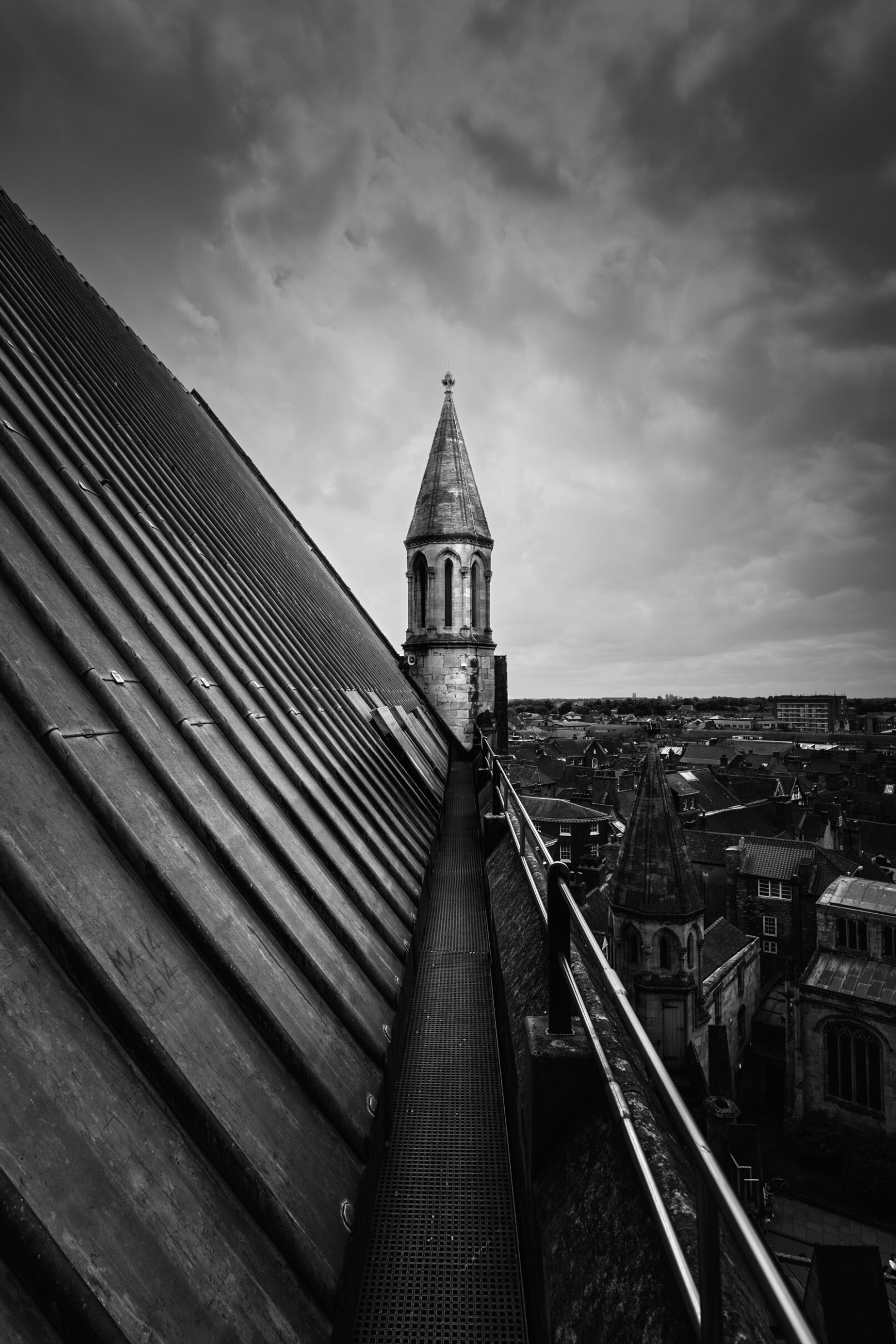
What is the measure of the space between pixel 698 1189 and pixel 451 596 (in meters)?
19.9

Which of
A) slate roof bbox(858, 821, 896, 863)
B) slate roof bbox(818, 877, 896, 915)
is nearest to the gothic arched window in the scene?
slate roof bbox(818, 877, 896, 915)

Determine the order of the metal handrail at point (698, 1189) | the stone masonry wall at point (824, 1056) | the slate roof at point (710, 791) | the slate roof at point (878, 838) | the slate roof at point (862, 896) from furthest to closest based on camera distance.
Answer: the slate roof at point (710, 791) < the slate roof at point (878, 838) < the slate roof at point (862, 896) < the stone masonry wall at point (824, 1056) < the metal handrail at point (698, 1189)

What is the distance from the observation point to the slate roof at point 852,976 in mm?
25375

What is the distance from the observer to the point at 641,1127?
7.68 feet

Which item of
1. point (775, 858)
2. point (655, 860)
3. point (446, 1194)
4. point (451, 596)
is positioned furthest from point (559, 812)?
point (446, 1194)

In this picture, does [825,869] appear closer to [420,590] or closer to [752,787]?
[420,590]

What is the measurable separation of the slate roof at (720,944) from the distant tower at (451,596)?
19.9 metres

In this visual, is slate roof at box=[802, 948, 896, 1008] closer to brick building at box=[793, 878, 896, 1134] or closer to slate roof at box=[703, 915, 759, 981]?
brick building at box=[793, 878, 896, 1134]

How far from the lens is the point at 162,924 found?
2.36 meters

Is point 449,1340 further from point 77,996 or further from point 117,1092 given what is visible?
point 77,996

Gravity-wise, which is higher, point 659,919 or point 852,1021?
point 659,919

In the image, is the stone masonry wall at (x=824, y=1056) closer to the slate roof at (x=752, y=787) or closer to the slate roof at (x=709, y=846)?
the slate roof at (x=709, y=846)

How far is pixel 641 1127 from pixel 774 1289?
1.45 m

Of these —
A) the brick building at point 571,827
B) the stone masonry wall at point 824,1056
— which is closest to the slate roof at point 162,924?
Answer: the stone masonry wall at point 824,1056
